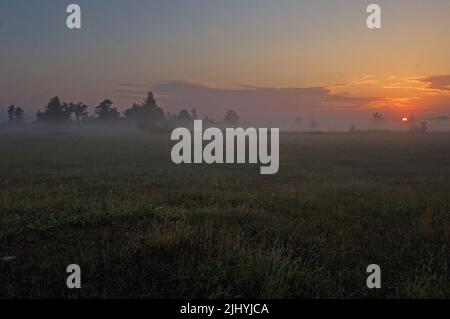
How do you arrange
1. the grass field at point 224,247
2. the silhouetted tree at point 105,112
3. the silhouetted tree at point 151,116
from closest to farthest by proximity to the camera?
the grass field at point 224,247 → the silhouetted tree at point 151,116 → the silhouetted tree at point 105,112

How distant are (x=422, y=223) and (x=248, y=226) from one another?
4.87 meters

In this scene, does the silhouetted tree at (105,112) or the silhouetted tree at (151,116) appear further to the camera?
the silhouetted tree at (105,112)

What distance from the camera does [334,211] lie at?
1173 cm

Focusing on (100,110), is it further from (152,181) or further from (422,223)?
(422,223)

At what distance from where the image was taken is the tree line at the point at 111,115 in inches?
4747

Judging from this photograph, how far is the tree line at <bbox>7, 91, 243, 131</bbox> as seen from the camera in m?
121

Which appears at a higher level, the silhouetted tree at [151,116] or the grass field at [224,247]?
the silhouetted tree at [151,116]

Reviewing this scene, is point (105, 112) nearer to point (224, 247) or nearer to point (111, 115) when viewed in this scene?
point (111, 115)

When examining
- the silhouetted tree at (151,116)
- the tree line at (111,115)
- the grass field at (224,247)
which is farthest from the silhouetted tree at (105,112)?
the grass field at (224,247)

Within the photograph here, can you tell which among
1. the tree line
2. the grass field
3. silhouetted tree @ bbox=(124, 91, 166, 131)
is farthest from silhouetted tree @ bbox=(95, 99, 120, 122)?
the grass field

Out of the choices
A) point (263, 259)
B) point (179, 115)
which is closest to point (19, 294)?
point (263, 259)

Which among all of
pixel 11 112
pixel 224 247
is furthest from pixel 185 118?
pixel 224 247

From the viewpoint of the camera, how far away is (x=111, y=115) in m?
165

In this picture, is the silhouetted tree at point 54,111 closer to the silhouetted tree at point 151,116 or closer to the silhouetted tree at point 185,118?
the silhouetted tree at point 151,116
